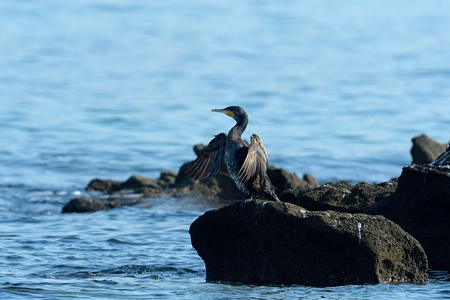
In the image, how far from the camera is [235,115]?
9.49m

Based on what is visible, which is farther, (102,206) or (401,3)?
(401,3)

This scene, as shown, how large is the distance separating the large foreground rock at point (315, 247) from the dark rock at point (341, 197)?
3.97 feet

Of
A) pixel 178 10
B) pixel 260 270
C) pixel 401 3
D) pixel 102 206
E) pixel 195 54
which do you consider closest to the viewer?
pixel 260 270

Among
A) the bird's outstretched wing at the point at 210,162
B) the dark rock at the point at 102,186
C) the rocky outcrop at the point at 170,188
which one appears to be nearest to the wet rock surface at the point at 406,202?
the bird's outstretched wing at the point at 210,162

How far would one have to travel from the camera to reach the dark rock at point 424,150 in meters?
14.7

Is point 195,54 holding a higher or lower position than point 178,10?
lower

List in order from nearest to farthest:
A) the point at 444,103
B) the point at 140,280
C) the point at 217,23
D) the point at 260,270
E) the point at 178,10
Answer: the point at 260,270 < the point at 140,280 < the point at 444,103 < the point at 217,23 < the point at 178,10

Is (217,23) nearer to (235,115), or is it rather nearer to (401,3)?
(401,3)

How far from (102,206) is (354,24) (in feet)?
93.7

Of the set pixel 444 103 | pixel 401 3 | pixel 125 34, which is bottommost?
pixel 444 103

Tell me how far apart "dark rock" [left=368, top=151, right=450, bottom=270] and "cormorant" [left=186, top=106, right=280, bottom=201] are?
1136 mm

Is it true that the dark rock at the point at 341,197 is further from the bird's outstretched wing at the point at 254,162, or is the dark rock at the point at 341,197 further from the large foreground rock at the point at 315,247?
the large foreground rock at the point at 315,247

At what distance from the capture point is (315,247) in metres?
8.38

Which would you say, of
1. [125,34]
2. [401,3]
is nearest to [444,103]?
[125,34]
